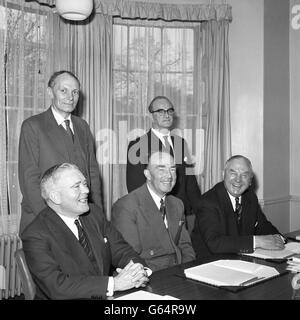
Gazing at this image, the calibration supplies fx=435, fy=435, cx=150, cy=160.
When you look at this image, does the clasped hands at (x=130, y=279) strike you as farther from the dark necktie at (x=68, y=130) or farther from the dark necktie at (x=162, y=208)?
the dark necktie at (x=68, y=130)

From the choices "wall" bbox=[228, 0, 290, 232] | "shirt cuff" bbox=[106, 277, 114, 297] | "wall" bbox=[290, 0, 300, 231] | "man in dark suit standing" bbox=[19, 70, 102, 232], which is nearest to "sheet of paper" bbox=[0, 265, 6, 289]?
"man in dark suit standing" bbox=[19, 70, 102, 232]

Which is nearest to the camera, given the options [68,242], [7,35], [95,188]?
[68,242]

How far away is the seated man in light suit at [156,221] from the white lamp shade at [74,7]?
5.18ft

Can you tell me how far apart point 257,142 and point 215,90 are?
2.50 ft

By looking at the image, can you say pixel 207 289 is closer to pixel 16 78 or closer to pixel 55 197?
pixel 55 197

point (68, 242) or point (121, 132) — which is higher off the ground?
point (121, 132)

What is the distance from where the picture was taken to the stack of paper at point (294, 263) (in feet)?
7.32

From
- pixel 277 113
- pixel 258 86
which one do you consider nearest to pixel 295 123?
pixel 277 113

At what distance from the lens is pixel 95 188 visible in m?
3.21

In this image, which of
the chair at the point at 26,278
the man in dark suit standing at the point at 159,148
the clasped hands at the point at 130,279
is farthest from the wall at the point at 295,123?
the chair at the point at 26,278

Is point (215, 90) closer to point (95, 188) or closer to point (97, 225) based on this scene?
point (95, 188)

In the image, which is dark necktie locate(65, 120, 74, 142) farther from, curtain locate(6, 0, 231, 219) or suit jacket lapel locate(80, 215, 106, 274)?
curtain locate(6, 0, 231, 219)

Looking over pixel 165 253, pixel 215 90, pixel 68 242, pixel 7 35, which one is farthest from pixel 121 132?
pixel 68 242

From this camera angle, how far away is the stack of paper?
7.32ft
